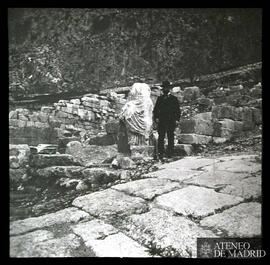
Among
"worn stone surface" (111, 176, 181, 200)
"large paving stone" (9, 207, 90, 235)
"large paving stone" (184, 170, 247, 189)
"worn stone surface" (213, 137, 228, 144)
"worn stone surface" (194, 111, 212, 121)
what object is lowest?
"large paving stone" (9, 207, 90, 235)

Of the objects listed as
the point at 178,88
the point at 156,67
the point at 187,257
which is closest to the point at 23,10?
the point at 156,67

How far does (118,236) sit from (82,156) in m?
1.09

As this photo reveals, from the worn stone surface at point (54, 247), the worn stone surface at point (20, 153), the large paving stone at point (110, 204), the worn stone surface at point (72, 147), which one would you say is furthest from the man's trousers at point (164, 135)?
the worn stone surface at point (20, 153)

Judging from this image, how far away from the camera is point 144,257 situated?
10.9 ft

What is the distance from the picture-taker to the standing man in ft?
13.2

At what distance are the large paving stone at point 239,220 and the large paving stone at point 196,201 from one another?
7cm

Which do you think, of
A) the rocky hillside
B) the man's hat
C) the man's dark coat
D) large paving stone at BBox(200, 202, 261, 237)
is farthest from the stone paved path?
the rocky hillside

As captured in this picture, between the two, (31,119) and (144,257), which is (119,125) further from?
(144,257)

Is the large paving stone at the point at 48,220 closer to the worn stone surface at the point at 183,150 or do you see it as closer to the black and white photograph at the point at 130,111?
the black and white photograph at the point at 130,111

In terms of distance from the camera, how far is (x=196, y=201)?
3531 millimetres

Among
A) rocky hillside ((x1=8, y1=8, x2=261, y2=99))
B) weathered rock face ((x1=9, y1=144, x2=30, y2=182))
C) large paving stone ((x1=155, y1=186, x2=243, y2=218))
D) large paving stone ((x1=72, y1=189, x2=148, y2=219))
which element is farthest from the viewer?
rocky hillside ((x1=8, y1=8, x2=261, y2=99))

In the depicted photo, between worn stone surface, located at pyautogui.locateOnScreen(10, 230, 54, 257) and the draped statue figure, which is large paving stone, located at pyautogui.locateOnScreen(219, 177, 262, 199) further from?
worn stone surface, located at pyautogui.locateOnScreen(10, 230, 54, 257)

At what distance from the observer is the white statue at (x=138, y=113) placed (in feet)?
13.3

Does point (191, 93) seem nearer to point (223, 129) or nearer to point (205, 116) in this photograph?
point (205, 116)
